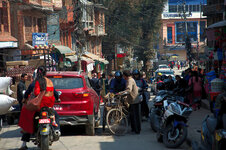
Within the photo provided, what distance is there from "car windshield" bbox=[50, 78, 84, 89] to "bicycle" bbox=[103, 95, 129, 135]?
93 centimetres

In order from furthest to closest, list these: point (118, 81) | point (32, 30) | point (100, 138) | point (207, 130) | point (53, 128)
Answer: point (32, 30) < point (118, 81) < point (100, 138) < point (53, 128) < point (207, 130)

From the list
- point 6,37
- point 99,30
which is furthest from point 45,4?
point 99,30

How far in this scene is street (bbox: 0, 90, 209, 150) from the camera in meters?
9.43

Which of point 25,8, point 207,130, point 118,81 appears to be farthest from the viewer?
point 25,8

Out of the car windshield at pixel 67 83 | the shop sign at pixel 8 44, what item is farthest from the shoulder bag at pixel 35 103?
the shop sign at pixel 8 44

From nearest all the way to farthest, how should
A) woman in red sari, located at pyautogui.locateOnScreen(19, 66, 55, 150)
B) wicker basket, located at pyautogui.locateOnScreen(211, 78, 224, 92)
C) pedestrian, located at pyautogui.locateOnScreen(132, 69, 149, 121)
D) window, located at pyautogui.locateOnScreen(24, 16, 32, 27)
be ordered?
woman in red sari, located at pyautogui.locateOnScreen(19, 66, 55, 150) → wicker basket, located at pyautogui.locateOnScreen(211, 78, 224, 92) → pedestrian, located at pyautogui.locateOnScreen(132, 69, 149, 121) → window, located at pyautogui.locateOnScreen(24, 16, 32, 27)

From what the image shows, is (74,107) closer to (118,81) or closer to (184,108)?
(118,81)

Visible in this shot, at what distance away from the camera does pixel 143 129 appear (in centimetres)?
1234

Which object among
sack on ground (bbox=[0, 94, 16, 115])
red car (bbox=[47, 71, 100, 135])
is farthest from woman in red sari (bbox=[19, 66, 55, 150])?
red car (bbox=[47, 71, 100, 135])

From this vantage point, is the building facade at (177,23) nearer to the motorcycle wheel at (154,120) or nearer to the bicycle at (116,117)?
the motorcycle wheel at (154,120)

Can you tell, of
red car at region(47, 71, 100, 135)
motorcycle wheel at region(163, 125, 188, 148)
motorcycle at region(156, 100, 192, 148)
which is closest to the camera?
motorcycle wheel at region(163, 125, 188, 148)

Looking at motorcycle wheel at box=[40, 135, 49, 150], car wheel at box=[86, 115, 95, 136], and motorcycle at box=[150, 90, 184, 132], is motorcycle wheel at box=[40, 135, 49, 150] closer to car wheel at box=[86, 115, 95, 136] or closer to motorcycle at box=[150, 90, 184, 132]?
car wheel at box=[86, 115, 95, 136]

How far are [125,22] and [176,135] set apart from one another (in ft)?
133

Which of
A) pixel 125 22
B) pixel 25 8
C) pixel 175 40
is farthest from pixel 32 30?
pixel 175 40
